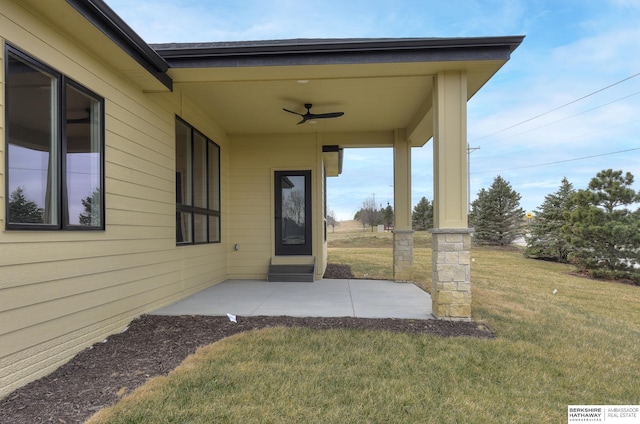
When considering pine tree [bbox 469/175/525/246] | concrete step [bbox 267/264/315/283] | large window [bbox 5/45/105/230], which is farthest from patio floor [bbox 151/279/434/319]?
pine tree [bbox 469/175/525/246]

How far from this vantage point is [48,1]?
8.90 feet

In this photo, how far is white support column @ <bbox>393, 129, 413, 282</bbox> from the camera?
7.55 m

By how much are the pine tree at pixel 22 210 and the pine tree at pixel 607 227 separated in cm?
1337

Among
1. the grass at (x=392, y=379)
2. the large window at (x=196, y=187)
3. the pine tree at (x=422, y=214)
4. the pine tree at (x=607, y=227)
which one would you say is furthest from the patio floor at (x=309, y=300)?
the pine tree at (x=422, y=214)

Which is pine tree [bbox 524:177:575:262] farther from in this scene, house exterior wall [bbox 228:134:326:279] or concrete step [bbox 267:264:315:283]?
concrete step [bbox 267:264:315:283]

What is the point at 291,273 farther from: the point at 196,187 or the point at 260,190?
the point at 196,187

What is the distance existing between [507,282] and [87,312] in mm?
8672

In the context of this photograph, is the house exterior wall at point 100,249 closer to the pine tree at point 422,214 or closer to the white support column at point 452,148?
the white support column at point 452,148

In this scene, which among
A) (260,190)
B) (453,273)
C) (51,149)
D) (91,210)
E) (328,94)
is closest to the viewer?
(51,149)

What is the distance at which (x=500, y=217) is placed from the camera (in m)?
23.8

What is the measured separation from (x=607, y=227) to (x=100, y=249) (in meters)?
13.1

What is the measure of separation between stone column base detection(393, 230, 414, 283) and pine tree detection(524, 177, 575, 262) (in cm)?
1185

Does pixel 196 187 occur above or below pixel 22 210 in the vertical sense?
above

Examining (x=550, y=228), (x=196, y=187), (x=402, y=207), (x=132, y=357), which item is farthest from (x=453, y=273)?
(x=550, y=228)
